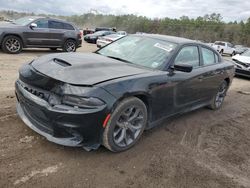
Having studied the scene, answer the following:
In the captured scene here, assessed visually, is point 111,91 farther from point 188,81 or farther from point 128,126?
point 188,81

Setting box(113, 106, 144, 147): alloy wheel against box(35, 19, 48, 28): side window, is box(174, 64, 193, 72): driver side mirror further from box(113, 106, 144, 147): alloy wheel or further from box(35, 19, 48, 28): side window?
box(35, 19, 48, 28): side window

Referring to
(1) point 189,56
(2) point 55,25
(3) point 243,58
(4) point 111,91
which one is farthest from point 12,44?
(3) point 243,58

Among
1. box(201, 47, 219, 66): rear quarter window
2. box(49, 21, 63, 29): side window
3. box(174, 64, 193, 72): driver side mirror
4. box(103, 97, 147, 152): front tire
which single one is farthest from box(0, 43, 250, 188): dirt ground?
box(49, 21, 63, 29): side window

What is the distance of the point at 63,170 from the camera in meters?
3.28

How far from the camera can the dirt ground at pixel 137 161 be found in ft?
10.4

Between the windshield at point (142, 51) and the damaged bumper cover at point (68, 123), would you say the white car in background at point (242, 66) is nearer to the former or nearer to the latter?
the windshield at point (142, 51)

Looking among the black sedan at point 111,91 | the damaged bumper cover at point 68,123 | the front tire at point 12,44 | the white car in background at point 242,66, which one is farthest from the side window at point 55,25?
the damaged bumper cover at point 68,123

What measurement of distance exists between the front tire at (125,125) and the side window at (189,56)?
3.99 ft

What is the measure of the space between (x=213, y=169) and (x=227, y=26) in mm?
66058

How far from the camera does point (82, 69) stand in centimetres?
369

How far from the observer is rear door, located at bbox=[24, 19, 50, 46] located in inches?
475

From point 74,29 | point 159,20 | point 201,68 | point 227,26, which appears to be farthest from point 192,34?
point 201,68

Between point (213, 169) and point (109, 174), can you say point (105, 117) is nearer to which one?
point (109, 174)

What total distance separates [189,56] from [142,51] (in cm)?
91
